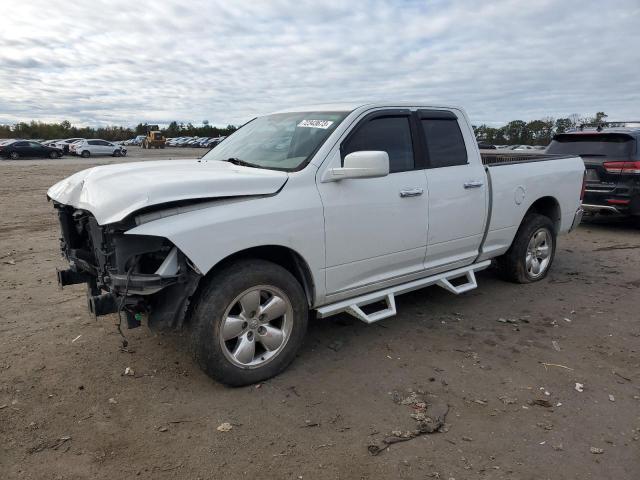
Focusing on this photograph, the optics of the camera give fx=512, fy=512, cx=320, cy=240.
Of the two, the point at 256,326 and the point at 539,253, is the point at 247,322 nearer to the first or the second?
the point at 256,326

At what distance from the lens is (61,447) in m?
2.91

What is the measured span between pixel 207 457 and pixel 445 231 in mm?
2817

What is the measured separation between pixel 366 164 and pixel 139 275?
167 centimetres

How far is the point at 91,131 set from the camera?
88.2 metres

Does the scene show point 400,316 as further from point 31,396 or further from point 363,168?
point 31,396

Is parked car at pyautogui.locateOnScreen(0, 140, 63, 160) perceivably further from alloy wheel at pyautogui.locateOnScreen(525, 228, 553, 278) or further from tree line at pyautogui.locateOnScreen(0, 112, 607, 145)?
alloy wheel at pyautogui.locateOnScreen(525, 228, 553, 278)

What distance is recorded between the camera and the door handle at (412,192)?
4.18 metres

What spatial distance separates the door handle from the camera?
4.18 m

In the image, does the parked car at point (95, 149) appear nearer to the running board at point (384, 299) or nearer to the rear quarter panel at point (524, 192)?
the rear quarter panel at point (524, 192)

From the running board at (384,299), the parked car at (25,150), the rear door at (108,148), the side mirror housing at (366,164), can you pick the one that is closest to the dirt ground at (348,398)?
the running board at (384,299)

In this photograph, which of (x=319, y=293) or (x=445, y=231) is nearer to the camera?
(x=319, y=293)

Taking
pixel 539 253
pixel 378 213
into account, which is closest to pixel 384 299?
pixel 378 213

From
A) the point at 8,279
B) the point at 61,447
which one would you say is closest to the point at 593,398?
the point at 61,447

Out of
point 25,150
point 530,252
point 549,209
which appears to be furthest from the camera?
point 25,150
